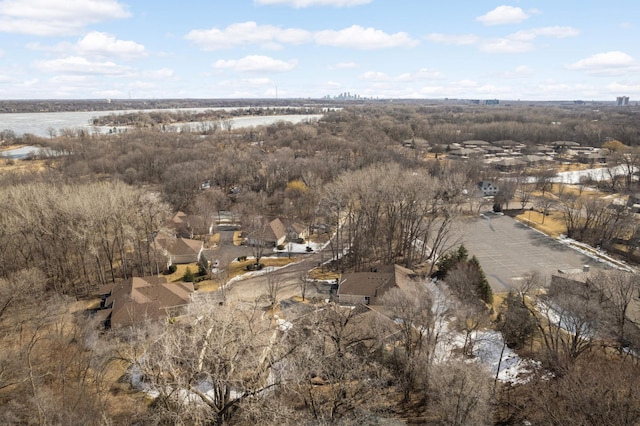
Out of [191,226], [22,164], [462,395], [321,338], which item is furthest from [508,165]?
[22,164]

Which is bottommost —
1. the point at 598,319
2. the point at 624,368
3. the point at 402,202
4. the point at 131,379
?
the point at 131,379

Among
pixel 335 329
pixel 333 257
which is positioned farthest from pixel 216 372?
pixel 333 257

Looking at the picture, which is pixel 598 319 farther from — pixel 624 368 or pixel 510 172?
pixel 510 172

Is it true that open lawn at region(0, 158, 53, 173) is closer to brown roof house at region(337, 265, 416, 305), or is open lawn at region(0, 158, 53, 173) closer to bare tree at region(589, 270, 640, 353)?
brown roof house at region(337, 265, 416, 305)

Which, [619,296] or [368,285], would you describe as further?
[368,285]

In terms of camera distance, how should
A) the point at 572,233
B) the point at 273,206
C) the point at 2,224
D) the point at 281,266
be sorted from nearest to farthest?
the point at 2,224 < the point at 281,266 < the point at 572,233 < the point at 273,206

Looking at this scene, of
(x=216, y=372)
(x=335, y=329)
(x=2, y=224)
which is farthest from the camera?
(x=2, y=224)

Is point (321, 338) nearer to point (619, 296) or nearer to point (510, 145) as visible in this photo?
point (619, 296)
